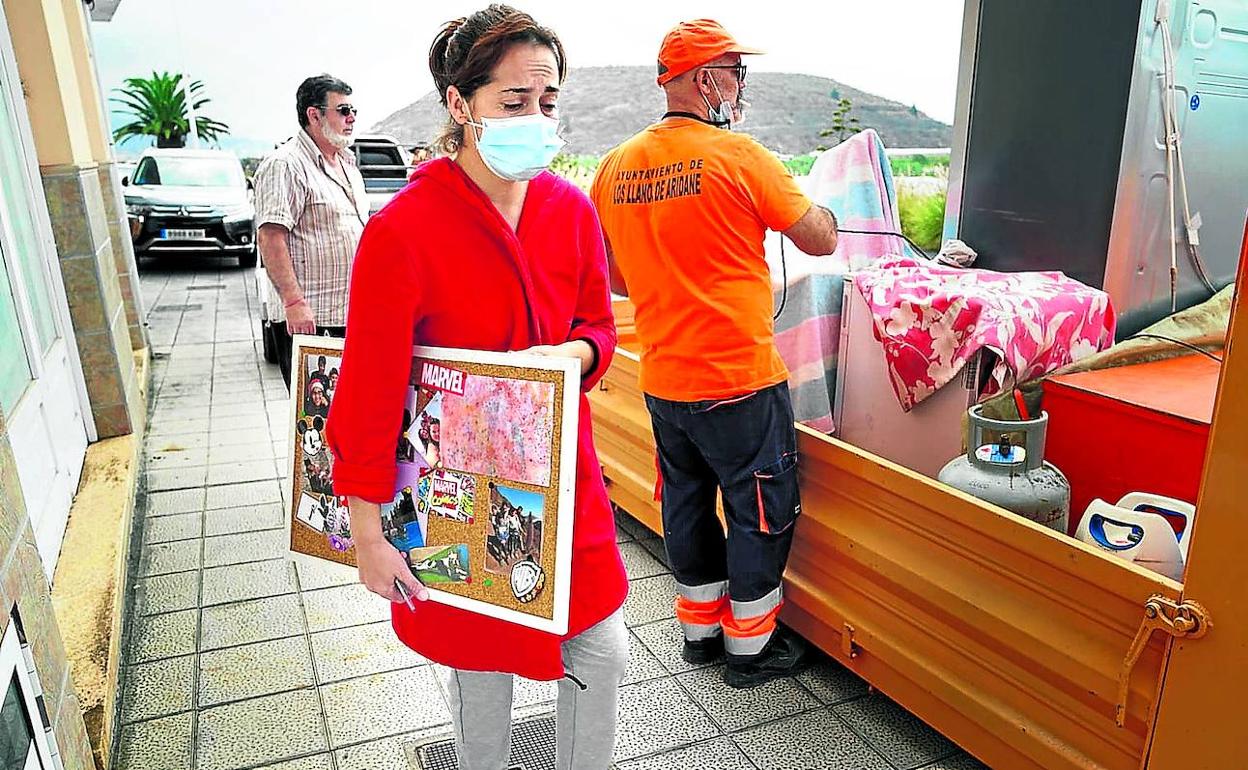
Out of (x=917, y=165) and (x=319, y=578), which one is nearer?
(x=319, y=578)

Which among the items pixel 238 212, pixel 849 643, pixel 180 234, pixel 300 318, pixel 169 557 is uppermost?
pixel 300 318

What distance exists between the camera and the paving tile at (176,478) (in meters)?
3.85

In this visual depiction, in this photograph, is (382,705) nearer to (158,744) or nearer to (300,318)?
(158,744)

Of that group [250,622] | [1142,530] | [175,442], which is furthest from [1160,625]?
[175,442]

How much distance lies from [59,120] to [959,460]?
3818 mm

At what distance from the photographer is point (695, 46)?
6.93 ft

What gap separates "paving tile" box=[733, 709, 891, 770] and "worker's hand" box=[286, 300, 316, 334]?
2120 mm

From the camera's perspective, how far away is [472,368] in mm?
1243

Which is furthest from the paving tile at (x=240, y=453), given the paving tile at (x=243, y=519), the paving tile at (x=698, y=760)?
the paving tile at (x=698, y=760)

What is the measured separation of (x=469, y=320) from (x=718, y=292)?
100cm

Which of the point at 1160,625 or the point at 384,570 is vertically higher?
the point at 384,570

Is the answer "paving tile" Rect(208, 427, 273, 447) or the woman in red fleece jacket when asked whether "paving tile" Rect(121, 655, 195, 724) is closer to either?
the woman in red fleece jacket

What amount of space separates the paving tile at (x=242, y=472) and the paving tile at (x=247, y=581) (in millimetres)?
928

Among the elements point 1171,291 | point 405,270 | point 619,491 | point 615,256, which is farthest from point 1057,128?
point 405,270
